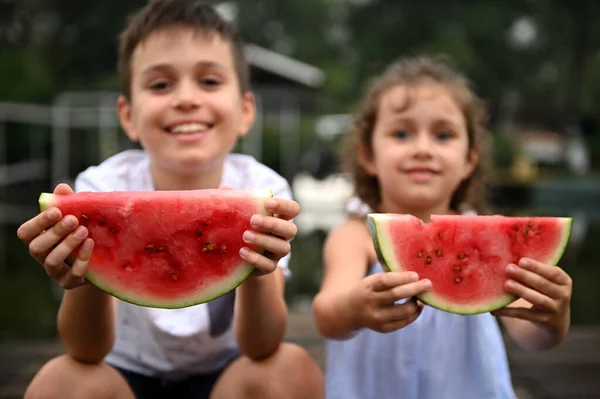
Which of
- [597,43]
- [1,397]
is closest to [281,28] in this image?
[597,43]

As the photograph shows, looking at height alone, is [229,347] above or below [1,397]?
above

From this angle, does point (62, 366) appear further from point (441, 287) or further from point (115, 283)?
point (441, 287)

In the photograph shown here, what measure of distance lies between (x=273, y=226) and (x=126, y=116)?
1.11 metres

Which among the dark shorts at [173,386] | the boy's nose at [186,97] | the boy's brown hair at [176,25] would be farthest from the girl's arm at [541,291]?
the boy's brown hair at [176,25]

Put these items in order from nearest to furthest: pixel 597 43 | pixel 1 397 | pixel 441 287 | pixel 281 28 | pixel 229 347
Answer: pixel 441 287, pixel 229 347, pixel 1 397, pixel 597 43, pixel 281 28

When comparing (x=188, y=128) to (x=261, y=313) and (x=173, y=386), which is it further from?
(x=173, y=386)

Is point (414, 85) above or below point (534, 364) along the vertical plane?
above

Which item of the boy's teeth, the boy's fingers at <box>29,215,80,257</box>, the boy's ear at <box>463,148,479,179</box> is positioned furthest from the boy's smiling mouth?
the boy's ear at <box>463,148,479,179</box>

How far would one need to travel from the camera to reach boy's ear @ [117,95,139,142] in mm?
2491

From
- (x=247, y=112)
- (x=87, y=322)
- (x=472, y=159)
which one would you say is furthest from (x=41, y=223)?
(x=472, y=159)

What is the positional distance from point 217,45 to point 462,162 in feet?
3.30

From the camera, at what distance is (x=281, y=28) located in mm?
49531

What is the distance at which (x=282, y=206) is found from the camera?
1.68 meters

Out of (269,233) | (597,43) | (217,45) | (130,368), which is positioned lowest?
(130,368)
